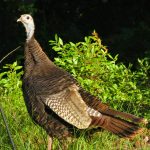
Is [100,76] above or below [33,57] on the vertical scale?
below

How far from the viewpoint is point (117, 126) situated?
213 inches

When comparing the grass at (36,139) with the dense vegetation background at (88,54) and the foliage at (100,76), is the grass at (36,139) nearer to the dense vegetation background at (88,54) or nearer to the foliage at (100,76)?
the dense vegetation background at (88,54)

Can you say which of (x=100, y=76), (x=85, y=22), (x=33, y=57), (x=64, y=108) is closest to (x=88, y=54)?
(x=100, y=76)

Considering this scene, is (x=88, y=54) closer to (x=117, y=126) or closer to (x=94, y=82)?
(x=94, y=82)

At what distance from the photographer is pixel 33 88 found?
554 cm

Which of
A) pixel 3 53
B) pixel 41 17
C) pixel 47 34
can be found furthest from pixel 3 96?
pixel 41 17

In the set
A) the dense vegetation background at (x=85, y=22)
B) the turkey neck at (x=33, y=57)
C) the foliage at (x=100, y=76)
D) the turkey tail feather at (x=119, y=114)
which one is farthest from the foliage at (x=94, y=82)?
the dense vegetation background at (x=85, y=22)

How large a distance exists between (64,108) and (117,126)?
0.44m

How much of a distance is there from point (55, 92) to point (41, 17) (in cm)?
788

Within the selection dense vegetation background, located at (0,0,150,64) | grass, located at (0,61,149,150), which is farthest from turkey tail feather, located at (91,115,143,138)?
dense vegetation background, located at (0,0,150,64)

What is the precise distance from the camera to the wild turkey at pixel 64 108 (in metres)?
5.41

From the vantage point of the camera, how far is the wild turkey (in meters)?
5.41

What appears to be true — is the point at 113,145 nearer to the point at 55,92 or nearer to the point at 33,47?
the point at 55,92

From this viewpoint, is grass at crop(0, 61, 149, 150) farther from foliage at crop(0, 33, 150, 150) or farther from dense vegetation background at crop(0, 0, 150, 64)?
dense vegetation background at crop(0, 0, 150, 64)
